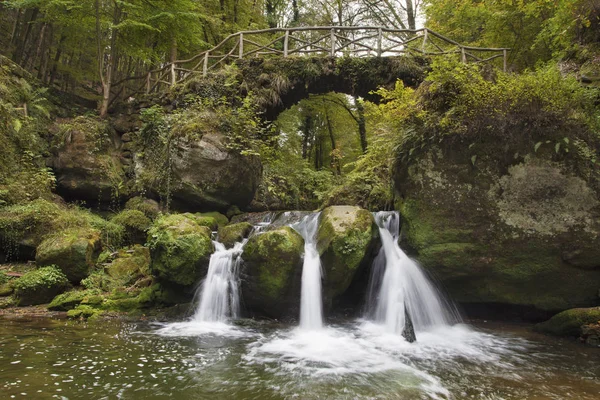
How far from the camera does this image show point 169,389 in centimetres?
399

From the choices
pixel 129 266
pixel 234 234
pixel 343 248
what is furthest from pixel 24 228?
pixel 343 248

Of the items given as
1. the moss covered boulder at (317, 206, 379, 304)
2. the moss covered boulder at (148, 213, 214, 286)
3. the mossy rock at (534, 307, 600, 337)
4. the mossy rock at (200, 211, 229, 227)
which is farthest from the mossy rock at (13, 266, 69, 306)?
the mossy rock at (534, 307, 600, 337)

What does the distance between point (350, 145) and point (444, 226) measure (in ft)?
48.0

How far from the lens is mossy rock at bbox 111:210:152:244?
10.4 metres

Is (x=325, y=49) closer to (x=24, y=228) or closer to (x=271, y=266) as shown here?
(x=271, y=266)

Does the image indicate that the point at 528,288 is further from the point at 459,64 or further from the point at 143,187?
the point at 143,187

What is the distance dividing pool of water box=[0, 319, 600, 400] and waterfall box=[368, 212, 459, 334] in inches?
14.3

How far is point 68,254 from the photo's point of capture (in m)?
8.06

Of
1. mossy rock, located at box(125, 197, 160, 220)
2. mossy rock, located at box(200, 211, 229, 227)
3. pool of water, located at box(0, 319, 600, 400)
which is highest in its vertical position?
mossy rock, located at box(125, 197, 160, 220)

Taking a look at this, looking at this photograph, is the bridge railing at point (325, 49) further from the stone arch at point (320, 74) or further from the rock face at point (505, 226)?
the rock face at point (505, 226)

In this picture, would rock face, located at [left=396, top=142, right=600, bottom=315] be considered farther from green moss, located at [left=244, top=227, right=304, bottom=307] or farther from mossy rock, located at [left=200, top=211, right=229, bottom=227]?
mossy rock, located at [left=200, top=211, right=229, bottom=227]

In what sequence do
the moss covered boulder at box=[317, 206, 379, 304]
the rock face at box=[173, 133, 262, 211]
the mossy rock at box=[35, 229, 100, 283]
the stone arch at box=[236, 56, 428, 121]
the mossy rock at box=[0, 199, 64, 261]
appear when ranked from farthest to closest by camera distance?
1. the stone arch at box=[236, 56, 428, 121]
2. the rock face at box=[173, 133, 262, 211]
3. the mossy rock at box=[0, 199, 64, 261]
4. the mossy rock at box=[35, 229, 100, 283]
5. the moss covered boulder at box=[317, 206, 379, 304]

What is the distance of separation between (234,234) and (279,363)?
14.3ft

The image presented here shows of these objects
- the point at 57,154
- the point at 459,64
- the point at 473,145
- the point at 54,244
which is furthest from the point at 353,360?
the point at 57,154
